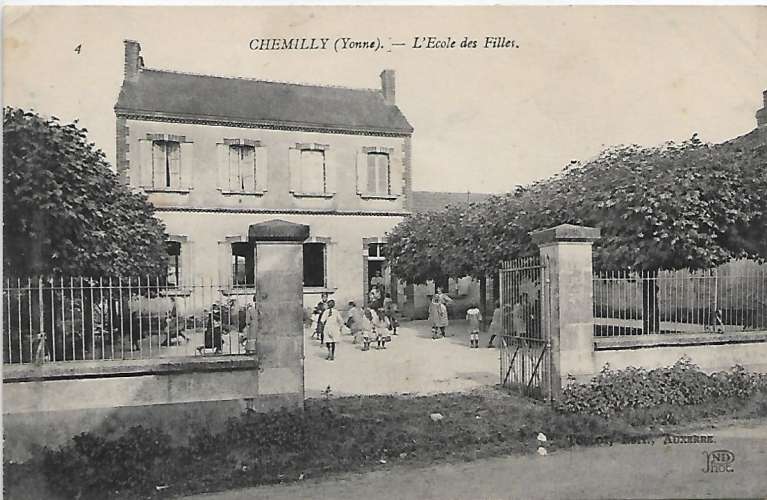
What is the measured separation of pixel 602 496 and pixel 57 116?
6.17 metres

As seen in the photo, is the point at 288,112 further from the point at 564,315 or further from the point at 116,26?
the point at 564,315

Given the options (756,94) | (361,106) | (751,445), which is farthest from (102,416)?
(756,94)

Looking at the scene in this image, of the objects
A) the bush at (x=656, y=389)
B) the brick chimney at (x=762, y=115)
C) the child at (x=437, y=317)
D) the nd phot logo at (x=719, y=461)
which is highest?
the brick chimney at (x=762, y=115)

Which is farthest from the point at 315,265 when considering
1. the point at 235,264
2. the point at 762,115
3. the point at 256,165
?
the point at 762,115

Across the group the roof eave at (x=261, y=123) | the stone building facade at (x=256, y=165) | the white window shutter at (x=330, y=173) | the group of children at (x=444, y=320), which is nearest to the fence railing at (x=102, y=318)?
the stone building facade at (x=256, y=165)

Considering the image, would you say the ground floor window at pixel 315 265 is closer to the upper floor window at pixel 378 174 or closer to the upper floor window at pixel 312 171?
the upper floor window at pixel 312 171

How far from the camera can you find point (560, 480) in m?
5.40

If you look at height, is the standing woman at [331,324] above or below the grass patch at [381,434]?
above

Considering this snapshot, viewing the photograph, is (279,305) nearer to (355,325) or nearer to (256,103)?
(256,103)

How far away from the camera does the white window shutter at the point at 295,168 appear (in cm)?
772

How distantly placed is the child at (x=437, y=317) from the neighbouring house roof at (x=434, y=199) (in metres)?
2.26

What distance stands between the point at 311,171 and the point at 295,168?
289 mm

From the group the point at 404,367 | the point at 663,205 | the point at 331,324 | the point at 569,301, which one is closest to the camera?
the point at 569,301

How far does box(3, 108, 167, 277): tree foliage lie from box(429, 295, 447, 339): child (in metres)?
4.89
